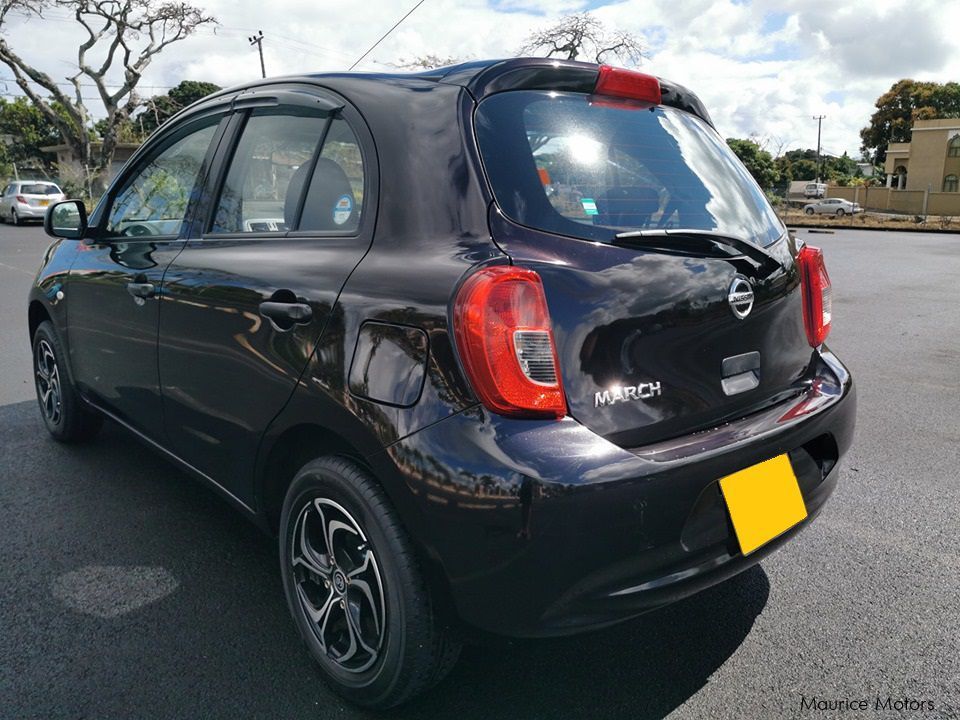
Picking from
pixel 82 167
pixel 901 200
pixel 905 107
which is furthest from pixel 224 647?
pixel 905 107

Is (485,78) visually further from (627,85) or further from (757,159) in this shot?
(757,159)

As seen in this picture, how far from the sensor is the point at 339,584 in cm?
214

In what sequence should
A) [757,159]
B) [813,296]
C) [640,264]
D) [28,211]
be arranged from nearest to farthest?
[640,264], [813,296], [28,211], [757,159]

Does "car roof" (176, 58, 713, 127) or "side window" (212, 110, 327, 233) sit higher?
"car roof" (176, 58, 713, 127)

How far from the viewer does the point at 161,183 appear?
3.28 meters

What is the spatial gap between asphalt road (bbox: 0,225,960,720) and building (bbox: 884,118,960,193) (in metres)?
58.7

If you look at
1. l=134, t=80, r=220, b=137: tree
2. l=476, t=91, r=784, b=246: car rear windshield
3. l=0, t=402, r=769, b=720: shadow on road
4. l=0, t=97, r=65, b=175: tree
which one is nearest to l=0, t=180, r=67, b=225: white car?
l=134, t=80, r=220, b=137: tree

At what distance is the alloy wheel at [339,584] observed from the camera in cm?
202

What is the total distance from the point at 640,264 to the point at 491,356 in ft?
1.60

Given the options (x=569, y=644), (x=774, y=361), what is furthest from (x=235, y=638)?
(x=774, y=361)

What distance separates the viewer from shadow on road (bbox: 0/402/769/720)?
2.12 meters

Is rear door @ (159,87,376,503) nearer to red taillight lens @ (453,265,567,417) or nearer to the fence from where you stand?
red taillight lens @ (453,265,567,417)

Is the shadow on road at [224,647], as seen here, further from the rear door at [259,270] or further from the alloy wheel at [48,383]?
the alloy wheel at [48,383]

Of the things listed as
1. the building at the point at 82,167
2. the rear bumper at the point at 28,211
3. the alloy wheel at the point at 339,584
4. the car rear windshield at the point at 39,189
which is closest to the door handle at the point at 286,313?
the alloy wheel at the point at 339,584
